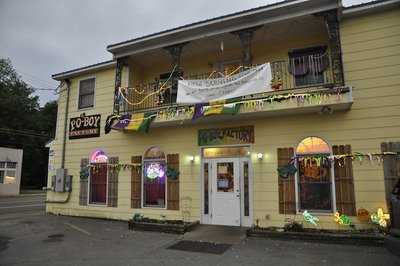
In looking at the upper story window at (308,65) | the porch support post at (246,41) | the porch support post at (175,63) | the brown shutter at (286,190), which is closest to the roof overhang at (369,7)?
the upper story window at (308,65)

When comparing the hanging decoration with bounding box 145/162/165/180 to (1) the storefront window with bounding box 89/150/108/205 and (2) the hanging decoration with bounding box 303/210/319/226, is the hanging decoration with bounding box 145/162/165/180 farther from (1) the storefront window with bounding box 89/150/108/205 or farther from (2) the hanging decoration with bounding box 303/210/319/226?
(2) the hanging decoration with bounding box 303/210/319/226

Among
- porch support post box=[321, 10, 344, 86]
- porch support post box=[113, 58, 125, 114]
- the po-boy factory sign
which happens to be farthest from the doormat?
the po-boy factory sign

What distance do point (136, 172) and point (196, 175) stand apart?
2469 mm

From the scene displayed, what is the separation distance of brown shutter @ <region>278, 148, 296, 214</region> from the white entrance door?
1.35 metres

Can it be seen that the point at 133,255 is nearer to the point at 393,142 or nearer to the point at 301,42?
the point at 393,142

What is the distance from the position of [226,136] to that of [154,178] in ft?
10.1

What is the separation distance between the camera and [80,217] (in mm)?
12680

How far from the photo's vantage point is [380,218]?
25.5ft

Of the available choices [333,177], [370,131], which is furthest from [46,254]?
[370,131]

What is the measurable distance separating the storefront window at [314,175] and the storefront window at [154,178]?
183 inches

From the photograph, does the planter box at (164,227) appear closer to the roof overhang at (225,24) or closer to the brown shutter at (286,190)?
the brown shutter at (286,190)

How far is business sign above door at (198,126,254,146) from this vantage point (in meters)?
10.0

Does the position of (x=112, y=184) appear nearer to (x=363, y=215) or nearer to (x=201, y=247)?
(x=201, y=247)

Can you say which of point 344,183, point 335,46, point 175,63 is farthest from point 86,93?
point 344,183
